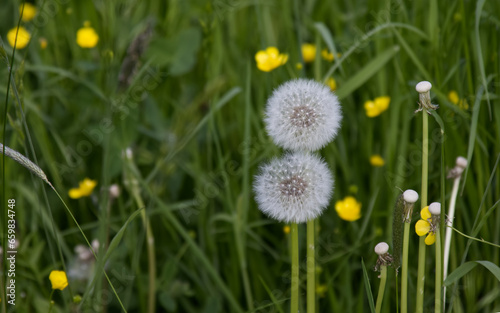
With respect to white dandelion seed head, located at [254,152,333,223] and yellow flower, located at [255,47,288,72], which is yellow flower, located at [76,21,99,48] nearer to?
yellow flower, located at [255,47,288,72]

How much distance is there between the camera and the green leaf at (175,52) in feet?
5.73

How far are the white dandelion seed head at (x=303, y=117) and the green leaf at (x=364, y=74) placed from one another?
473 millimetres

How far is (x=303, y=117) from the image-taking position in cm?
90

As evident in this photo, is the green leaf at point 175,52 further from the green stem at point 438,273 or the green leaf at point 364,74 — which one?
the green stem at point 438,273

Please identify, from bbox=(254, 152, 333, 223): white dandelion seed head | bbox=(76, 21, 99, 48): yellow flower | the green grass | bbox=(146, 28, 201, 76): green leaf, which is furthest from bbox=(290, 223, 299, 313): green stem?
bbox=(76, 21, 99, 48): yellow flower

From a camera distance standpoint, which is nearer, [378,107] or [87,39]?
[378,107]

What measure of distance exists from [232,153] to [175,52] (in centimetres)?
37

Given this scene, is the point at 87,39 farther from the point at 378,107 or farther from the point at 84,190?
the point at 378,107

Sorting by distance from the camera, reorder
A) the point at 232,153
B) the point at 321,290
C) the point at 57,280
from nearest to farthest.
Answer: the point at 57,280 < the point at 321,290 < the point at 232,153

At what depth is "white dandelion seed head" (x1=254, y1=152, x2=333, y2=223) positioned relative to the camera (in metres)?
0.87

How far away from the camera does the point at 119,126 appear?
1.51 metres

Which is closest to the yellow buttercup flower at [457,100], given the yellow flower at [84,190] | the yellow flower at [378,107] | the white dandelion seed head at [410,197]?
the yellow flower at [378,107]

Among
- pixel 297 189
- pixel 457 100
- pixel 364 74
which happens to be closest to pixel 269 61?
pixel 364 74

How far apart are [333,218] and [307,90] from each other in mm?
630
